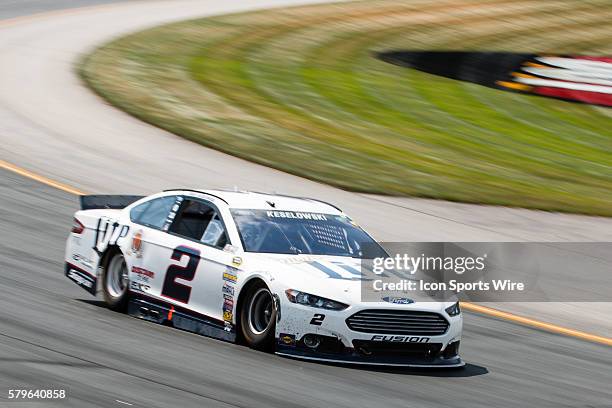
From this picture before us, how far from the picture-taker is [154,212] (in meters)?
11.2

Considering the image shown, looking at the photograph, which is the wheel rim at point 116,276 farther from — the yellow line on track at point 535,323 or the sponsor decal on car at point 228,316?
the yellow line on track at point 535,323

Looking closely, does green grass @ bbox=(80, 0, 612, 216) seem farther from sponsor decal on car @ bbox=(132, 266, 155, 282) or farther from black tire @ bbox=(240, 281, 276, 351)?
black tire @ bbox=(240, 281, 276, 351)

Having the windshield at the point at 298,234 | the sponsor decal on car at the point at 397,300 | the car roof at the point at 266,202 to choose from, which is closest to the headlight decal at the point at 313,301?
the sponsor decal on car at the point at 397,300

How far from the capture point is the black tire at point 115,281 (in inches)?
438

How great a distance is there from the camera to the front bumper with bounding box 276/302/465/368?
366 inches

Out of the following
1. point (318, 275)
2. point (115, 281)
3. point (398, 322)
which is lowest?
point (115, 281)

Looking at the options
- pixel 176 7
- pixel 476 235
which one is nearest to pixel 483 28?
pixel 176 7

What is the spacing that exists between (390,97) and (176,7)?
14.2 m

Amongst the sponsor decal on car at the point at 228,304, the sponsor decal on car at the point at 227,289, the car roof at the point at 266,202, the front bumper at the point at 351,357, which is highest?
the car roof at the point at 266,202

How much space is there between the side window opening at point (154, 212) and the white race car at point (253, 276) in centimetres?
1

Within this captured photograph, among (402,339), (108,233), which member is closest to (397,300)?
(402,339)

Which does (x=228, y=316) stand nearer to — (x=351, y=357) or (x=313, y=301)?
(x=313, y=301)

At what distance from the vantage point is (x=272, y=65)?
2856 cm

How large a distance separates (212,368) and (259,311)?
99cm
